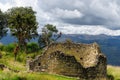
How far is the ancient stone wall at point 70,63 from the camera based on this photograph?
57.8m

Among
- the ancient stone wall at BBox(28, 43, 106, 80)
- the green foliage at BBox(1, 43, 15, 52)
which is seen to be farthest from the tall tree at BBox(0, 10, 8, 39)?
the ancient stone wall at BBox(28, 43, 106, 80)

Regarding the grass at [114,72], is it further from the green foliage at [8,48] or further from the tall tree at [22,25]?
the tall tree at [22,25]

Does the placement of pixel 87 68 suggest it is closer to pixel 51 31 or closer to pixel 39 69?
pixel 39 69

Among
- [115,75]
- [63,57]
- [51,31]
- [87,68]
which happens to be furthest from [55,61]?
[51,31]

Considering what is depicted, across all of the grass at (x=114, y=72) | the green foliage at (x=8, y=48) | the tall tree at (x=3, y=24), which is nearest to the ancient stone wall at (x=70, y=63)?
the grass at (x=114, y=72)

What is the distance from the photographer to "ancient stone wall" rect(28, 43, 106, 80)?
57.8 metres

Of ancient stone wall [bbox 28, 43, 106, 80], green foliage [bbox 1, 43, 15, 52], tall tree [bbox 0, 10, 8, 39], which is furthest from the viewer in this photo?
tall tree [bbox 0, 10, 8, 39]

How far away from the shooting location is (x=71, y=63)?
57781 mm

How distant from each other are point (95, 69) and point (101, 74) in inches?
76.4

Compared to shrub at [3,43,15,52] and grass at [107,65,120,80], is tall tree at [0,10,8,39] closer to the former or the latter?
shrub at [3,43,15,52]

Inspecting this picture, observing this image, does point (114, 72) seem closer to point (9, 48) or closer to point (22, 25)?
point (9, 48)

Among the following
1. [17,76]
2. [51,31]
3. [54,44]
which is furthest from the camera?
[51,31]

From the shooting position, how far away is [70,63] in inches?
2271

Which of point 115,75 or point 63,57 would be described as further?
point 115,75
